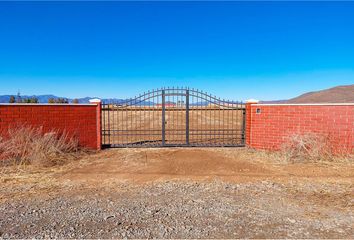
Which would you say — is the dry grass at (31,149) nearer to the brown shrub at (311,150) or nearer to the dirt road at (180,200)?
the dirt road at (180,200)

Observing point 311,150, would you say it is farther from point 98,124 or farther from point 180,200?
point 98,124

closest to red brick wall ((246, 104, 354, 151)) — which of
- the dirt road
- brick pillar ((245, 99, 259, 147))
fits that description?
brick pillar ((245, 99, 259, 147))

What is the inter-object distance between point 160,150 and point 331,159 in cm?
593

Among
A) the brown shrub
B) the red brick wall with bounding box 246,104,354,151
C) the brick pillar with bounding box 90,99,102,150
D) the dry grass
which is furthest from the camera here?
the brick pillar with bounding box 90,99,102,150

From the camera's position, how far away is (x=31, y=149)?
812cm

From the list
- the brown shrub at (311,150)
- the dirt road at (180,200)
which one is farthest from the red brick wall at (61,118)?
the brown shrub at (311,150)

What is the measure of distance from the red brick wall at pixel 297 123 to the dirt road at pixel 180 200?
1.41m

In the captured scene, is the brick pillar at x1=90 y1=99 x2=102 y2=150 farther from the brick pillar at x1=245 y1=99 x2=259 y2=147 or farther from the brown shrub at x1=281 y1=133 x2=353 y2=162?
the brown shrub at x1=281 y1=133 x2=353 y2=162

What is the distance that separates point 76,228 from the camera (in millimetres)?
3896

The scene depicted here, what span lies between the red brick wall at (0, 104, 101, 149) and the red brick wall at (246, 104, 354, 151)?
619 centimetres

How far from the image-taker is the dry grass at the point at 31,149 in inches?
310

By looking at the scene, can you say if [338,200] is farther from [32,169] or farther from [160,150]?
[32,169]

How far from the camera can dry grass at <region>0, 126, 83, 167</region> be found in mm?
7883

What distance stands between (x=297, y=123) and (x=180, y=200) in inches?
251
